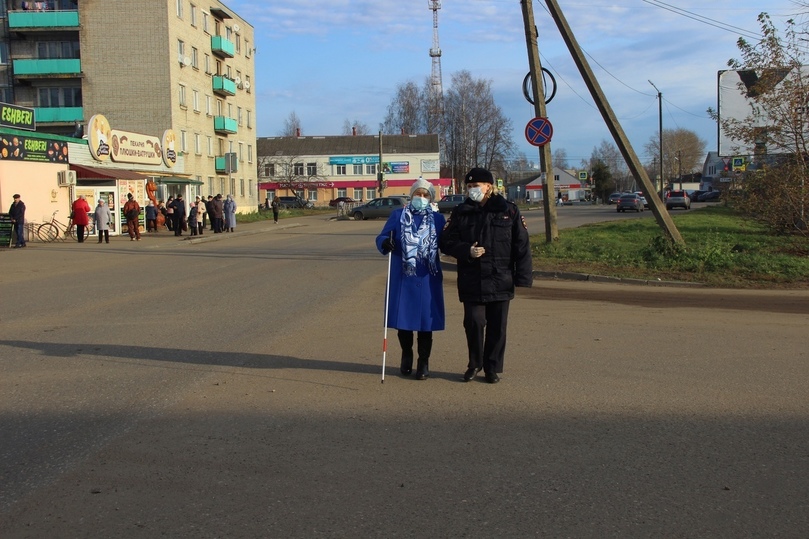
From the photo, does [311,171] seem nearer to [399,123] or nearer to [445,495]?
[399,123]

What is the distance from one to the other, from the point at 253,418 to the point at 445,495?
1.96m

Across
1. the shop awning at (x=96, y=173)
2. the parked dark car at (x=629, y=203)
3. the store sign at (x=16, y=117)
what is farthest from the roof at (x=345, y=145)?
the store sign at (x=16, y=117)

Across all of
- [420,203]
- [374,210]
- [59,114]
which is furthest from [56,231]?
[420,203]

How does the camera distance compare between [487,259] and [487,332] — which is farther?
[487,332]

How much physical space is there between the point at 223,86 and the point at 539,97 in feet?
129

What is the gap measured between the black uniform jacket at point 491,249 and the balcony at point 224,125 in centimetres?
4912

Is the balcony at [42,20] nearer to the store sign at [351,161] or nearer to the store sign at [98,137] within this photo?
the store sign at [98,137]

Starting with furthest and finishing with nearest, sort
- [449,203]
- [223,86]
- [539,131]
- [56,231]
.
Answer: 1. [223,86]
2. [449,203]
3. [56,231]
4. [539,131]

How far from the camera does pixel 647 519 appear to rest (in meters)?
3.80

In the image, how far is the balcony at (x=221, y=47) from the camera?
52.9 m

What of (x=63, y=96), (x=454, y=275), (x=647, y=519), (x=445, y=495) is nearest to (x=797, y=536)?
(x=647, y=519)

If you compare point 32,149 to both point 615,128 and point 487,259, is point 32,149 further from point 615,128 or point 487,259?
point 487,259

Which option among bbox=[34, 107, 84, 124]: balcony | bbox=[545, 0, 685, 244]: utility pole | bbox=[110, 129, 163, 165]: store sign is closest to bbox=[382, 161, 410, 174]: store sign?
bbox=[34, 107, 84, 124]: balcony

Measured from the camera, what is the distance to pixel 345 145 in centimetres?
9519
